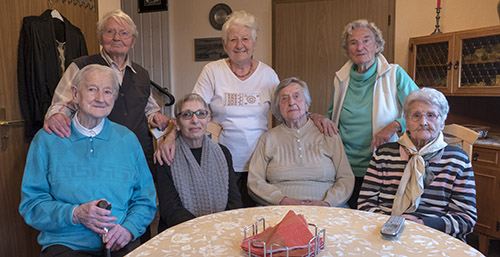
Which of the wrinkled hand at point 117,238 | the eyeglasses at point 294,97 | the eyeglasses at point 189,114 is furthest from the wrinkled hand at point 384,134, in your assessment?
the wrinkled hand at point 117,238

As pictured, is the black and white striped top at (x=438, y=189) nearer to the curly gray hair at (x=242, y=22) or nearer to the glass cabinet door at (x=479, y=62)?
the curly gray hair at (x=242, y=22)

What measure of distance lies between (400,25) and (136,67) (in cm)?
264

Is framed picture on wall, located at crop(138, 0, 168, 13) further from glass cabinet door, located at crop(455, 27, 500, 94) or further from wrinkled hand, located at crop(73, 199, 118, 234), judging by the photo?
wrinkled hand, located at crop(73, 199, 118, 234)

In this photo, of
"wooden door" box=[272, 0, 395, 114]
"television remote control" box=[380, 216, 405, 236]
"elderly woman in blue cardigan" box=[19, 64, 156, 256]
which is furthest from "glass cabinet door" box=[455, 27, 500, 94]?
"elderly woman in blue cardigan" box=[19, 64, 156, 256]

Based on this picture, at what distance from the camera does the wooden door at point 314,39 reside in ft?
12.8

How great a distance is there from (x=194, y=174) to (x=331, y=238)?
84 centimetres

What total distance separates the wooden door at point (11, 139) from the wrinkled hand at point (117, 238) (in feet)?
3.70

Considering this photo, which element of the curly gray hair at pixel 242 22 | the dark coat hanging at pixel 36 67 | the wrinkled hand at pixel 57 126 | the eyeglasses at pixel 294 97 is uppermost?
the curly gray hair at pixel 242 22

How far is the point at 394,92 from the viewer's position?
2.08 m

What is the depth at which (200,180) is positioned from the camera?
1.80 metres

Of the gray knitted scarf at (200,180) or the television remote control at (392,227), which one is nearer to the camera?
the television remote control at (392,227)

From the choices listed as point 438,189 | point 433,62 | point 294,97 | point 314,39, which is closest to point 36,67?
point 294,97

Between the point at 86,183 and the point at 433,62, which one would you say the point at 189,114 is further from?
the point at 433,62

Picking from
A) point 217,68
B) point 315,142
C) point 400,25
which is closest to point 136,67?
point 217,68
